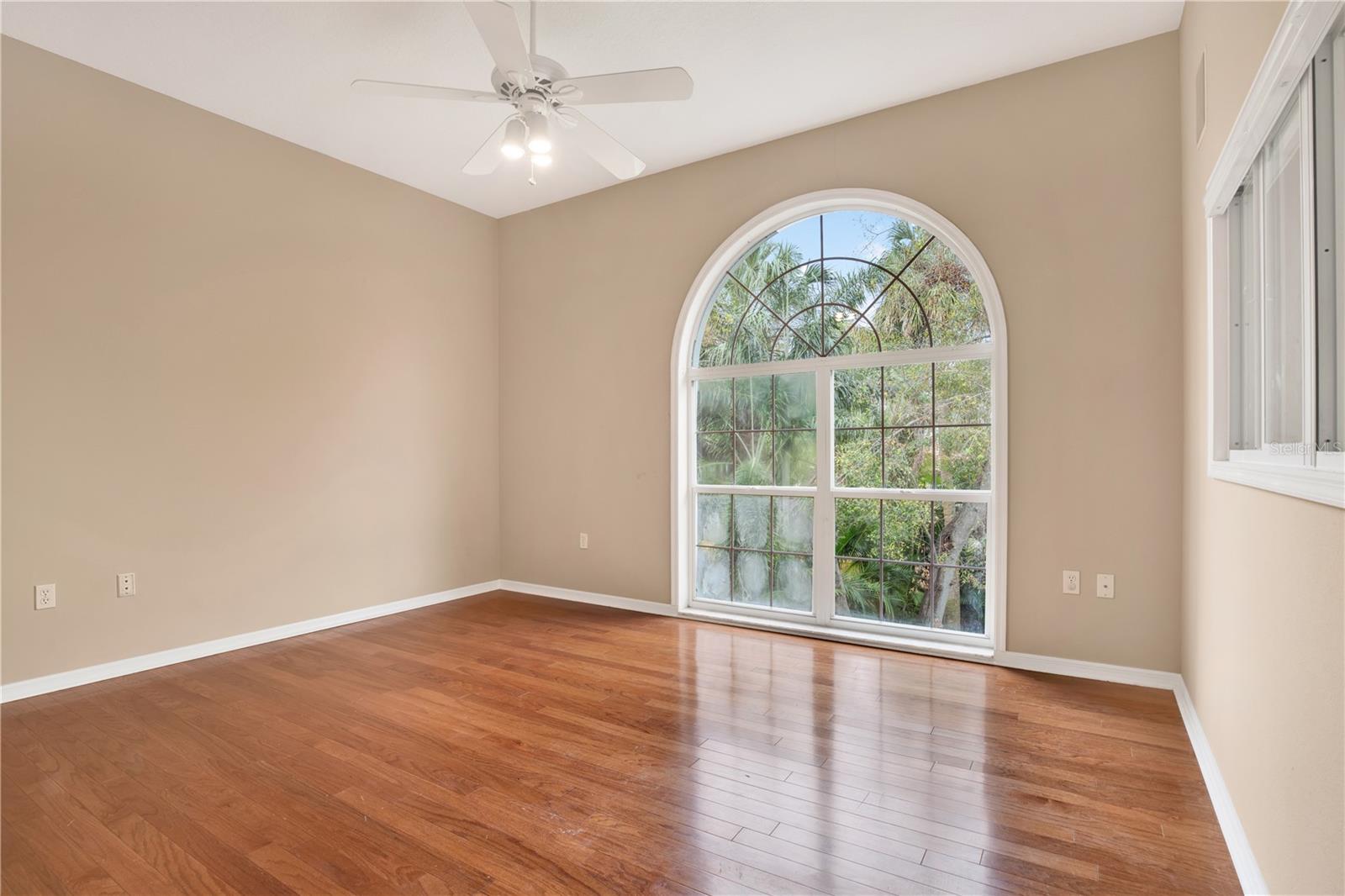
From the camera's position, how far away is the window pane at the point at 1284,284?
1574 mm

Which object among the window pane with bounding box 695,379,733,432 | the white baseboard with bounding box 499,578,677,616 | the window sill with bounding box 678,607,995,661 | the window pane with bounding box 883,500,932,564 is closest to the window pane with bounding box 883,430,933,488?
the window pane with bounding box 883,500,932,564

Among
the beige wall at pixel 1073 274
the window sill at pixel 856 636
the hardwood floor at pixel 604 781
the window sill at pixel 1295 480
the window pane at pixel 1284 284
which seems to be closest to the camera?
the window sill at pixel 1295 480

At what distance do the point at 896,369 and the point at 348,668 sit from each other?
Answer: 333cm

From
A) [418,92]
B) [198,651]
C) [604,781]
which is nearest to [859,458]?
[604,781]

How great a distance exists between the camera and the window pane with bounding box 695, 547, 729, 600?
14.6 feet

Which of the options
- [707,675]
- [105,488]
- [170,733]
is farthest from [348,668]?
[707,675]

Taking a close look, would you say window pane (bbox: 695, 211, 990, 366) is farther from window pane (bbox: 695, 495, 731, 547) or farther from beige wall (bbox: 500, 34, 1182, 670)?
window pane (bbox: 695, 495, 731, 547)

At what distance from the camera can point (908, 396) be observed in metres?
3.75

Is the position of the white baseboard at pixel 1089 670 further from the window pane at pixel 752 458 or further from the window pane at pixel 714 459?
the window pane at pixel 714 459

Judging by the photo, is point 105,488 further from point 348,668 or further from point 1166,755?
point 1166,755

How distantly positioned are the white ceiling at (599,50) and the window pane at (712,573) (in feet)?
8.62

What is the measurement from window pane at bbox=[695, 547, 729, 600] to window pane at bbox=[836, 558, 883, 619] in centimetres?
79

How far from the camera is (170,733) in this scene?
2605mm

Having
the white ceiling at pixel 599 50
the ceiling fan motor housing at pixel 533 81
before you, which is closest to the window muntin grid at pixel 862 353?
the white ceiling at pixel 599 50
